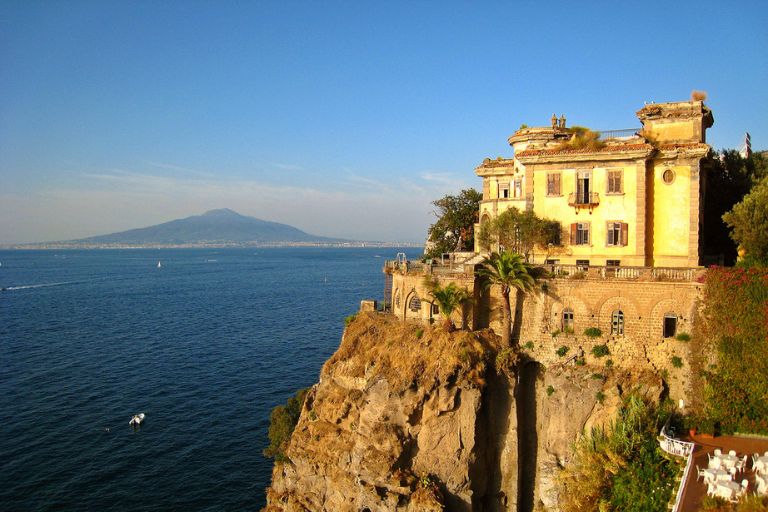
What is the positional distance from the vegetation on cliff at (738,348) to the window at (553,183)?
10.1 m

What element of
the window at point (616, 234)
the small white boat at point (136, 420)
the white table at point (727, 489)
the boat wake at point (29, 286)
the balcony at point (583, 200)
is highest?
the balcony at point (583, 200)

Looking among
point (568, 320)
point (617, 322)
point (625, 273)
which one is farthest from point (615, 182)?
point (568, 320)

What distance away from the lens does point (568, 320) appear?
30.4m

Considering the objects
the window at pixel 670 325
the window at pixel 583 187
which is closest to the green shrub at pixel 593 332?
the window at pixel 670 325

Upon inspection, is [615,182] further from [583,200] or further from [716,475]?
[716,475]

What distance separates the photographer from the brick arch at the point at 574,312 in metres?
30.0

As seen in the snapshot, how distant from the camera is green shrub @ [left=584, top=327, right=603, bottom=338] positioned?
29.4 m

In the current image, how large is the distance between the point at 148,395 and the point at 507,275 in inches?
1448

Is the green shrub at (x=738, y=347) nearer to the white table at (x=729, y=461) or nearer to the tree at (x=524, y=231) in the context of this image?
the white table at (x=729, y=461)

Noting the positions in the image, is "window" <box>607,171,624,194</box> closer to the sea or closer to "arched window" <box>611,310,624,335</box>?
"arched window" <box>611,310,624,335</box>

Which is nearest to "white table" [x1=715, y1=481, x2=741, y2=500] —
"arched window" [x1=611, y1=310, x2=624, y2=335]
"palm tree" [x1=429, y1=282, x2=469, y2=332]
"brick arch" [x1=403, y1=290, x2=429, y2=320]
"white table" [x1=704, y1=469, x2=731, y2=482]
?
"white table" [x1=704, y1=469, x2=731, y2=482]

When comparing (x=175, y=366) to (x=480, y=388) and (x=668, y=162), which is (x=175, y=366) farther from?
(x=668, y=162)

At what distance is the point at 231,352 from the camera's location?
65250 millimetres

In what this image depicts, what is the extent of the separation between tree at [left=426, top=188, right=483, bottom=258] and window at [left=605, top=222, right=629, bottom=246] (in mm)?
16226
